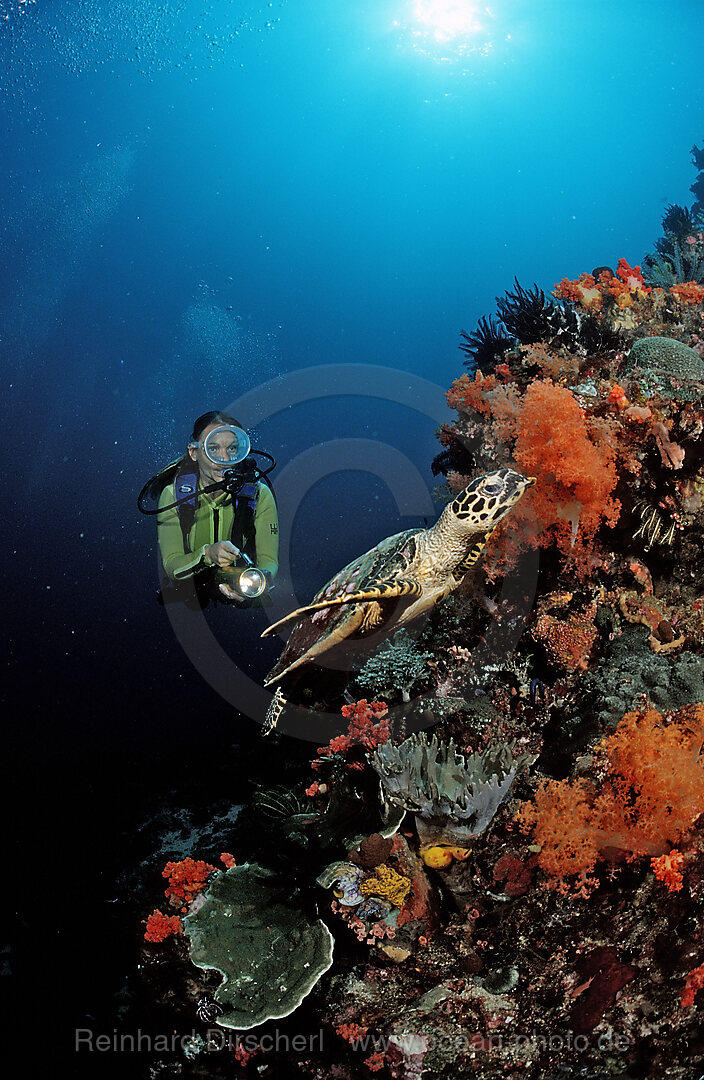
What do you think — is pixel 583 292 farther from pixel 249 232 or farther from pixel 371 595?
pixel 249 232

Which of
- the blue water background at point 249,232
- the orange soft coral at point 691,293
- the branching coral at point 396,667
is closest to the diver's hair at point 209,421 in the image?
the branching coral at point 396,667

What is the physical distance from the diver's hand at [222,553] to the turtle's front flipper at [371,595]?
→ 135 cm

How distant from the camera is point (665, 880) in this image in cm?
199

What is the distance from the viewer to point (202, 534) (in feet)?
15.2

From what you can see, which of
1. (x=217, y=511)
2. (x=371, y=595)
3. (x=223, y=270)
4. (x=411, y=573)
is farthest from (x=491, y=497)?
(x=223, y=270)

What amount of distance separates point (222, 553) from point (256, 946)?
2709 mm

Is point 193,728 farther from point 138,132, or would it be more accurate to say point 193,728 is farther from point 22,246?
point 138,132

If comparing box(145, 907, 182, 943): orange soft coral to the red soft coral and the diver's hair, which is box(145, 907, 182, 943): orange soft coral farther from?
the diver's hair

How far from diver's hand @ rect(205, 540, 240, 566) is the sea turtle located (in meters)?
0.91

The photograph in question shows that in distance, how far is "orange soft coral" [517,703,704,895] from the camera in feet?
6.63

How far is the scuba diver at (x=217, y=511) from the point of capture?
14.4ft

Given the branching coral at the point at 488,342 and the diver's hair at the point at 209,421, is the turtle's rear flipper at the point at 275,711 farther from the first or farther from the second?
the branching coral at the point at 488,342

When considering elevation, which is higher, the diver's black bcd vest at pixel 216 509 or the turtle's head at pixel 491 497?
the diver's black bcd vest at pixel 216 509

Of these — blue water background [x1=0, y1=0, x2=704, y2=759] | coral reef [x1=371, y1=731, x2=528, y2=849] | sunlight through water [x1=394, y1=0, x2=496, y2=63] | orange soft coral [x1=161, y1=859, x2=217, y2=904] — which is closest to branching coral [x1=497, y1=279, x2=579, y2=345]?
coral reef [x1=371, y1=731, x2=528, y2=849]
